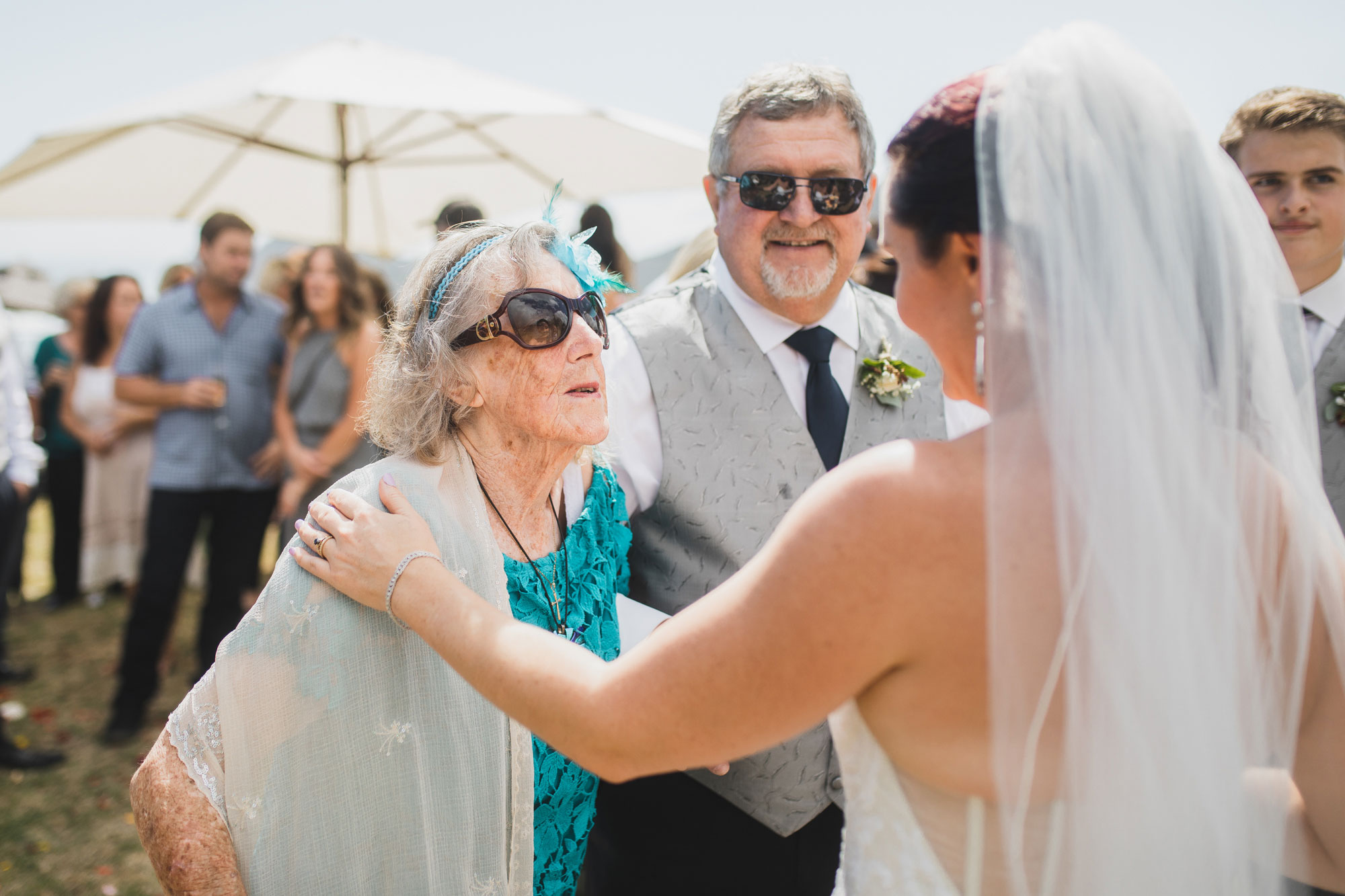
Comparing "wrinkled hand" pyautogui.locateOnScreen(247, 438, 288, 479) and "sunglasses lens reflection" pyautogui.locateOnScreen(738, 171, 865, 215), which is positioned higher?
"sunglasses lens reflection" pyautogui.locateOnScreen(738, 171, 865, 215)

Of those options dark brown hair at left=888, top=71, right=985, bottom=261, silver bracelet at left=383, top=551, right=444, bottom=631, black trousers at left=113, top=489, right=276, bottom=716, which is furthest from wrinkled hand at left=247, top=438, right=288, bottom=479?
dark brown hair at left=888, top=71, right=985, bottom=261

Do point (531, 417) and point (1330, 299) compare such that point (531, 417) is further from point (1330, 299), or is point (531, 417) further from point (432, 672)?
point (1330, 299)

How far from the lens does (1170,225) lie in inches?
45.6

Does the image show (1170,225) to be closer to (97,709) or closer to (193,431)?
(193,431)

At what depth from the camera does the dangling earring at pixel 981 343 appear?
119 cm

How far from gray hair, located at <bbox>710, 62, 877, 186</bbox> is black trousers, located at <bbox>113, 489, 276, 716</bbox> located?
3.48 metres

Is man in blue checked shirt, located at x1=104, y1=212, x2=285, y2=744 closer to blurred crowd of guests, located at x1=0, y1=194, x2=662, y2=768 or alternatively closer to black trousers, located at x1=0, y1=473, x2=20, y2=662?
blurred crowd of guests, located at x1=0, y1=194, x2=662, y2=768

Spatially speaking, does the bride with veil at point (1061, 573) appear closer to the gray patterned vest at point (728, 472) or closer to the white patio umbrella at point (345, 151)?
the gray patterned vest at point (728, 472)

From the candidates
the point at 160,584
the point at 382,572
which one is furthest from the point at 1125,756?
the point at 160,584

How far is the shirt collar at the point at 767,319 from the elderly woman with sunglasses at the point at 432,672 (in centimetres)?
48

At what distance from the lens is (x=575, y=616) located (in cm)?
202

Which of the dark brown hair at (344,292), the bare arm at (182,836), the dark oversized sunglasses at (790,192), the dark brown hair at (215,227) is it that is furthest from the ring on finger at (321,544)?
the dark brown hair at (215,227)

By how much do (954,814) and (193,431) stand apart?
4.47 m

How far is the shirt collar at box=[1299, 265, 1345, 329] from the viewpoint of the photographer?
101 inches
